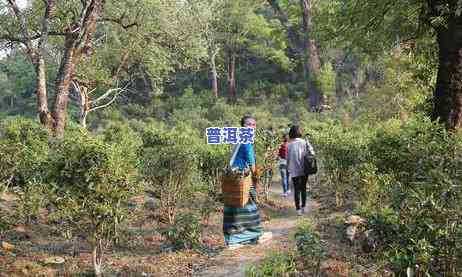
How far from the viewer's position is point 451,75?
766 centimetres

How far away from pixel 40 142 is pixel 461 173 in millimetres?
7923

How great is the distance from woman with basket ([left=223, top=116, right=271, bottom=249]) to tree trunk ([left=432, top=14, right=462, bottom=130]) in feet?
9.73

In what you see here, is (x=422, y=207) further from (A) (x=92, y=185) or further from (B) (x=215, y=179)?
(B) (x=215, y=179)

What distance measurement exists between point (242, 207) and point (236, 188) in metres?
0.32

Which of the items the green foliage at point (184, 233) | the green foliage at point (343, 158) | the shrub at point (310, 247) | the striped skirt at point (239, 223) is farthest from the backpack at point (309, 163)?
the shrub at point (310, 247)

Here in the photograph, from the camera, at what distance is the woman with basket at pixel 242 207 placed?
7.17 meters

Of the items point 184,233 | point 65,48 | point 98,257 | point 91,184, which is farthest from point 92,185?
point 65,48

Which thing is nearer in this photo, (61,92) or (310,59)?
(61,92)

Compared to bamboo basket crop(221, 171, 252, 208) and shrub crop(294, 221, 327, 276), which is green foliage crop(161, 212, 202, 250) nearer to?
bamboo basket crop(221, 171, 252, 208)

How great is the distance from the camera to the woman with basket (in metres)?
7.17

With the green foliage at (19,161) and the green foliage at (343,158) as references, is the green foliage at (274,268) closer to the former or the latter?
the green foliage at (19,161)

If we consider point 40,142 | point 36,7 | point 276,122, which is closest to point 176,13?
point 36,7

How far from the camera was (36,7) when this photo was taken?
15.1m

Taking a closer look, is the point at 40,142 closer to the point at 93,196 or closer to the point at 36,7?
the point at 93,196
